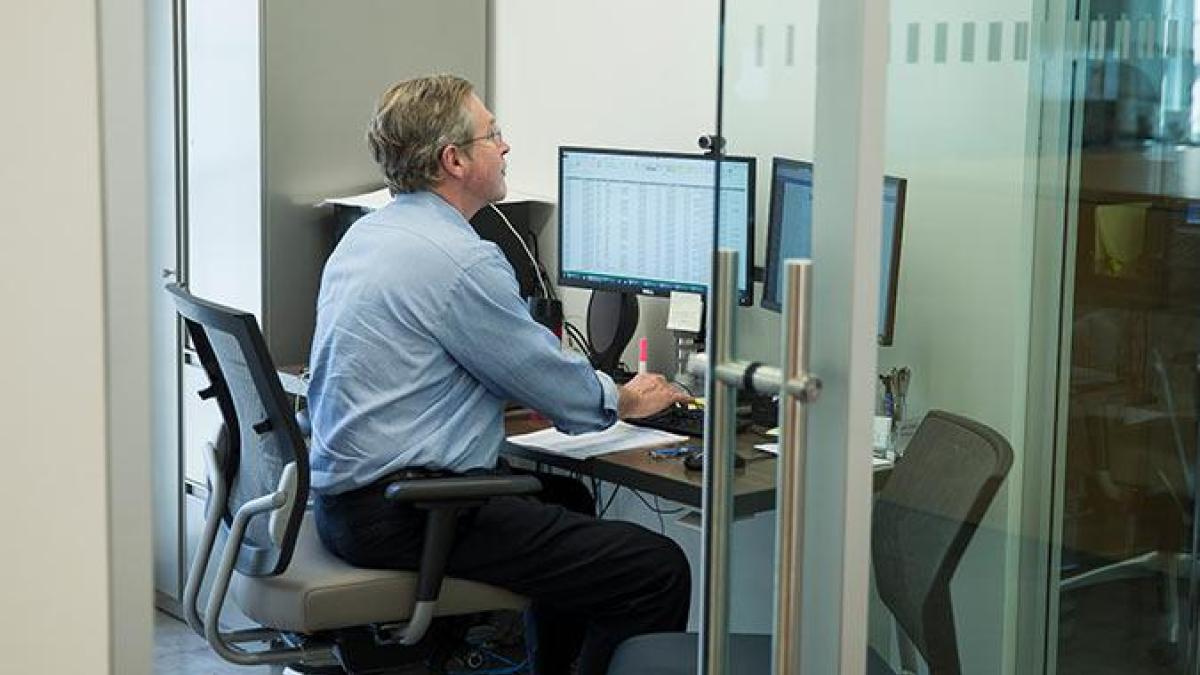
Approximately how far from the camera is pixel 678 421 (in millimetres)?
3420

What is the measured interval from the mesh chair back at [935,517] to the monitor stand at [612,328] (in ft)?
6.26

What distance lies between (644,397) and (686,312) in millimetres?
399

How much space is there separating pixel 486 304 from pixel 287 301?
3.75 ft

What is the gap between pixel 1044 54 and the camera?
185 centimetres

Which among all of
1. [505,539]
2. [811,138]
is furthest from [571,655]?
[811,138]

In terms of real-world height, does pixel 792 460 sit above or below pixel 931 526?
above

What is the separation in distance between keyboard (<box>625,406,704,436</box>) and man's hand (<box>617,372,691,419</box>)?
0.14 ft

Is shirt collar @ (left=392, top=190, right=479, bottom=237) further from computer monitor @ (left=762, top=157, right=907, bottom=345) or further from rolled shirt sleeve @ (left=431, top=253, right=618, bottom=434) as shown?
computer monitor @ (left=762, top=157, right=907, bottom=345)

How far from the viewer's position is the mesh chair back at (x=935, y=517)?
1.88 m

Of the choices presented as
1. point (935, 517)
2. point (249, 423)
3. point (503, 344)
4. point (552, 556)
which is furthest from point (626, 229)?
point (935, 517)

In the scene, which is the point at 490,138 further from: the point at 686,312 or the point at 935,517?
the point at 935,517

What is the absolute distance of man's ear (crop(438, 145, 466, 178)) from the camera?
10.6 feet

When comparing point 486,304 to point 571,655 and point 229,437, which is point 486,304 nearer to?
point 229,437

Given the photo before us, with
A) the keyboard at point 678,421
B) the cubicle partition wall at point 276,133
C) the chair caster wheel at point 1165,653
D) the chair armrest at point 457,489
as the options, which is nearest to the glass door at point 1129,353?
the chair caster wheel at point 1165,653
